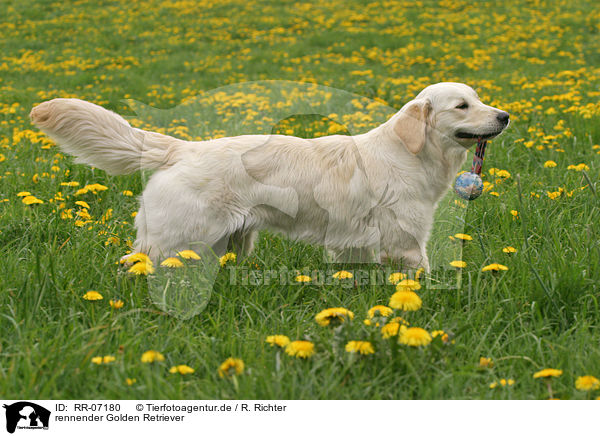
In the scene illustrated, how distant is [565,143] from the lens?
5.48 meters

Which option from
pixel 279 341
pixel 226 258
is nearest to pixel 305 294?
pixel 226 258

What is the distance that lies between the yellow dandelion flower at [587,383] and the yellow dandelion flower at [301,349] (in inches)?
Result: 38.2

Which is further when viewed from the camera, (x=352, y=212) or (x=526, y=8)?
(x=526, y=8)

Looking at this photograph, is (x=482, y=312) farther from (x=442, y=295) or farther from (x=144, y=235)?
(x=144, y=235)

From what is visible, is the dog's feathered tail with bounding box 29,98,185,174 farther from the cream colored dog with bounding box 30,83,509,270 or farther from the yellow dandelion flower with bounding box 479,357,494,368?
the yellow dandelion flower with bounding box 479,357,494,368

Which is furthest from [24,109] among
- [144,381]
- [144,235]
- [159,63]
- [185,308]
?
[144,381]

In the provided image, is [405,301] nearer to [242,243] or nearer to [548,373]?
[548,373]

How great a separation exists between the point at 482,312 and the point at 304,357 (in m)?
0.98

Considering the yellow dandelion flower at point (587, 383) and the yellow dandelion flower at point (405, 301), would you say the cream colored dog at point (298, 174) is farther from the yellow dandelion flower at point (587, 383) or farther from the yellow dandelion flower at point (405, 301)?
the yellow dandelion flower at point (587, 383)

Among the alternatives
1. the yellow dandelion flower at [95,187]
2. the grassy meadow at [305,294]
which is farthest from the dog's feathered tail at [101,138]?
the yellow dandelion flower at [95,187]

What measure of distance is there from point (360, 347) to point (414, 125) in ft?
5.12

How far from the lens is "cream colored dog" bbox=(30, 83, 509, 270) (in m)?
3.22
